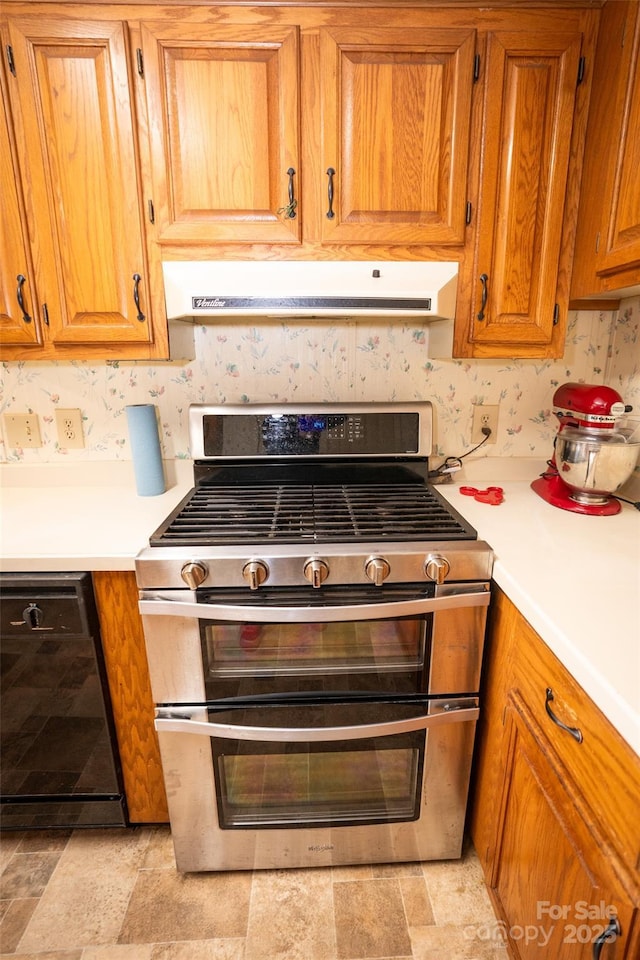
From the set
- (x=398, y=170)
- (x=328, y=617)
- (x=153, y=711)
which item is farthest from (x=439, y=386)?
(x=153, y=711)

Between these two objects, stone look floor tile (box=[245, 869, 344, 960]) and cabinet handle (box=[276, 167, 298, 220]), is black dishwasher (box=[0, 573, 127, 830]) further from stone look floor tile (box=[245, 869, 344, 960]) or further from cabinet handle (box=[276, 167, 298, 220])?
cabinet handle (box=[276, 167, 298, 220])

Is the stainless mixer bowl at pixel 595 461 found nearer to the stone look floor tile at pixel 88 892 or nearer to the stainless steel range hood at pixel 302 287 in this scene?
the stainless steel range hood at pixel 302 287

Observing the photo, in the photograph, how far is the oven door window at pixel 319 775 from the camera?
45.5 inches

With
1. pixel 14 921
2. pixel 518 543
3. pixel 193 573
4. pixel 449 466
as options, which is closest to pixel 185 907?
pixel 14 921

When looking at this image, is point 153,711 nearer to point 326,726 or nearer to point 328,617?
point 326,726

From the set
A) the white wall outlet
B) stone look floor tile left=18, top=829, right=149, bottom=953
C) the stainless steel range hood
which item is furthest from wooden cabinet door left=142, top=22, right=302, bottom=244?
stone look floor tile left=18, top=829, right=149, bottom=953

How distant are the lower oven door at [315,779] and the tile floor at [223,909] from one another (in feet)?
0.16

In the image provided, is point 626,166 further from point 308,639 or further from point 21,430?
point 21,430

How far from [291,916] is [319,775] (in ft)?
1.11

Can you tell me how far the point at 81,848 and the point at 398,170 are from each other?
2.00 m

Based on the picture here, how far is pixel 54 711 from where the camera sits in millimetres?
1209

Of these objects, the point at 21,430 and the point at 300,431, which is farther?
the point at 21,430

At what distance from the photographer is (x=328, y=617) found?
3.51 ft

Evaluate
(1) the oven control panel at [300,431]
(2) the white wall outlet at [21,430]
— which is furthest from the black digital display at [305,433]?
(2) the white wall outlet at [21,430]
